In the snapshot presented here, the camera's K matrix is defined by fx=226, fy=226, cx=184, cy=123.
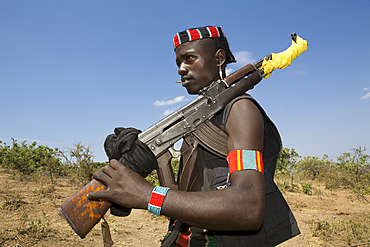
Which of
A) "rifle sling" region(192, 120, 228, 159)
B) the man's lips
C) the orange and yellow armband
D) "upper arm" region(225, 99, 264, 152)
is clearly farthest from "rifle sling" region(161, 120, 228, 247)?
the man's lips

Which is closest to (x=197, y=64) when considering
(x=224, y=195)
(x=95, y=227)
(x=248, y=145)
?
(x=248, y=145)

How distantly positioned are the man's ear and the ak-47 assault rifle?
0.16 m

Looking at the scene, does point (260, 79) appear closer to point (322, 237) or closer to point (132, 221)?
point (322, 237)

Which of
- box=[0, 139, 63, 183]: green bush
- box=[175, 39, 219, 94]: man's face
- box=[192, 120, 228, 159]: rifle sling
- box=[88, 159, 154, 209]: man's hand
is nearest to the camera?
box=[88, 159, 154, 209]: man's hand

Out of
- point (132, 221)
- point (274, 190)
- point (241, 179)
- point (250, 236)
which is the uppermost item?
point (241, 179)

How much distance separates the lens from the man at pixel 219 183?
1.25 metres

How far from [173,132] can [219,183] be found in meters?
0.58

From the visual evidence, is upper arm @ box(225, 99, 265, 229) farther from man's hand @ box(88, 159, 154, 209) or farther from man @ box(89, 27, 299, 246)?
man's hand @ box(88, 159, 154, 209)

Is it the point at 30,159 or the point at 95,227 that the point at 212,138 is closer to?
the point at 95,227

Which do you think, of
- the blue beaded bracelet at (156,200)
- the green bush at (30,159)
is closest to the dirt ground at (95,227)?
the green bush at (30,159)

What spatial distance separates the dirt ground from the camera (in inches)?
181

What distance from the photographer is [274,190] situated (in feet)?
5.55

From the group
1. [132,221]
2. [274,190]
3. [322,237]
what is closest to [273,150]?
[274,190]

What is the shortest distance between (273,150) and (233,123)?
1.79 feet
